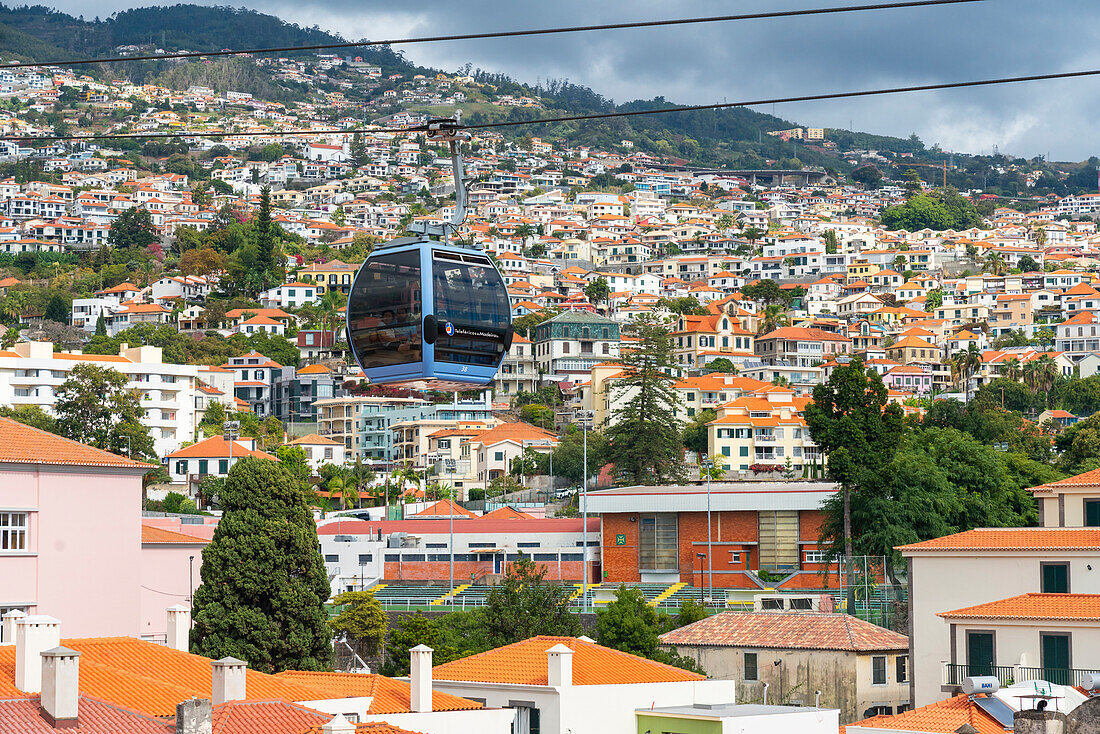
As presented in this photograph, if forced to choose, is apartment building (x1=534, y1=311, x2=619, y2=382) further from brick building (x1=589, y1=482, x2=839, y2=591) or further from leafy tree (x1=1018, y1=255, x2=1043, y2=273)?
leafy tree (x1=1018, y1=255, x2=1043, y2=273)

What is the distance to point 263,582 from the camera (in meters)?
36.6

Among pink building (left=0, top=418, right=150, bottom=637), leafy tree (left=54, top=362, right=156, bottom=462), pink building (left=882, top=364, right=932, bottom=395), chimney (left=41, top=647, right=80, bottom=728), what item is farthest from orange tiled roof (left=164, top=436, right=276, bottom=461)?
chimney (left=41, top=647, right=80, bottom=728)

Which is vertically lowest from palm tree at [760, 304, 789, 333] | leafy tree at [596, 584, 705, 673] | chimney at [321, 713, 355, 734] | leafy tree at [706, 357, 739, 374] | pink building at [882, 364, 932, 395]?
leafy tree at [596, 584, 705, 673]

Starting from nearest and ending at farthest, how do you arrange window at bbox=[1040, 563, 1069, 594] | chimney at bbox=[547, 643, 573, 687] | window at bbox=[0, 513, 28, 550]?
1. chimney at bbox=[547, 643, 573, 687]
2. window at bbox=[0, 513, 28, 550]
3. window at bbox=[1040, 563, 1069, 594]

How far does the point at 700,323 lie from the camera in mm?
129250

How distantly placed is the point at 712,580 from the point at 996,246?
439 feet

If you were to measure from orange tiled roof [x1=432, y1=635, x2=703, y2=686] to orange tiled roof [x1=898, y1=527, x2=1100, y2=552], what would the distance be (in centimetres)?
791

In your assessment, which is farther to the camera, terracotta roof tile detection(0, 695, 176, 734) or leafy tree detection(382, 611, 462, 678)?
leafy tree detection(382, 611, 462, 678)

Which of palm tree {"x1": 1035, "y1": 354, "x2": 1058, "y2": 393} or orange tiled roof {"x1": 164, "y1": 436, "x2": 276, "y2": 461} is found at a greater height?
palm tree {"x1": 1035, "y1": 354, "x2": 1058, "y2": 393}

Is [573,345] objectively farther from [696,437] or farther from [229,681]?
[229,681]

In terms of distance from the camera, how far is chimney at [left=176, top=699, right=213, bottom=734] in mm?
18875

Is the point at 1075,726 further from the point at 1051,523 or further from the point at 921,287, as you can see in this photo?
the point at 921,287

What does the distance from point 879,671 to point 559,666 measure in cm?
1330

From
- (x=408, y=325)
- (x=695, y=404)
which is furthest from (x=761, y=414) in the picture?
(x=408, y=325)
